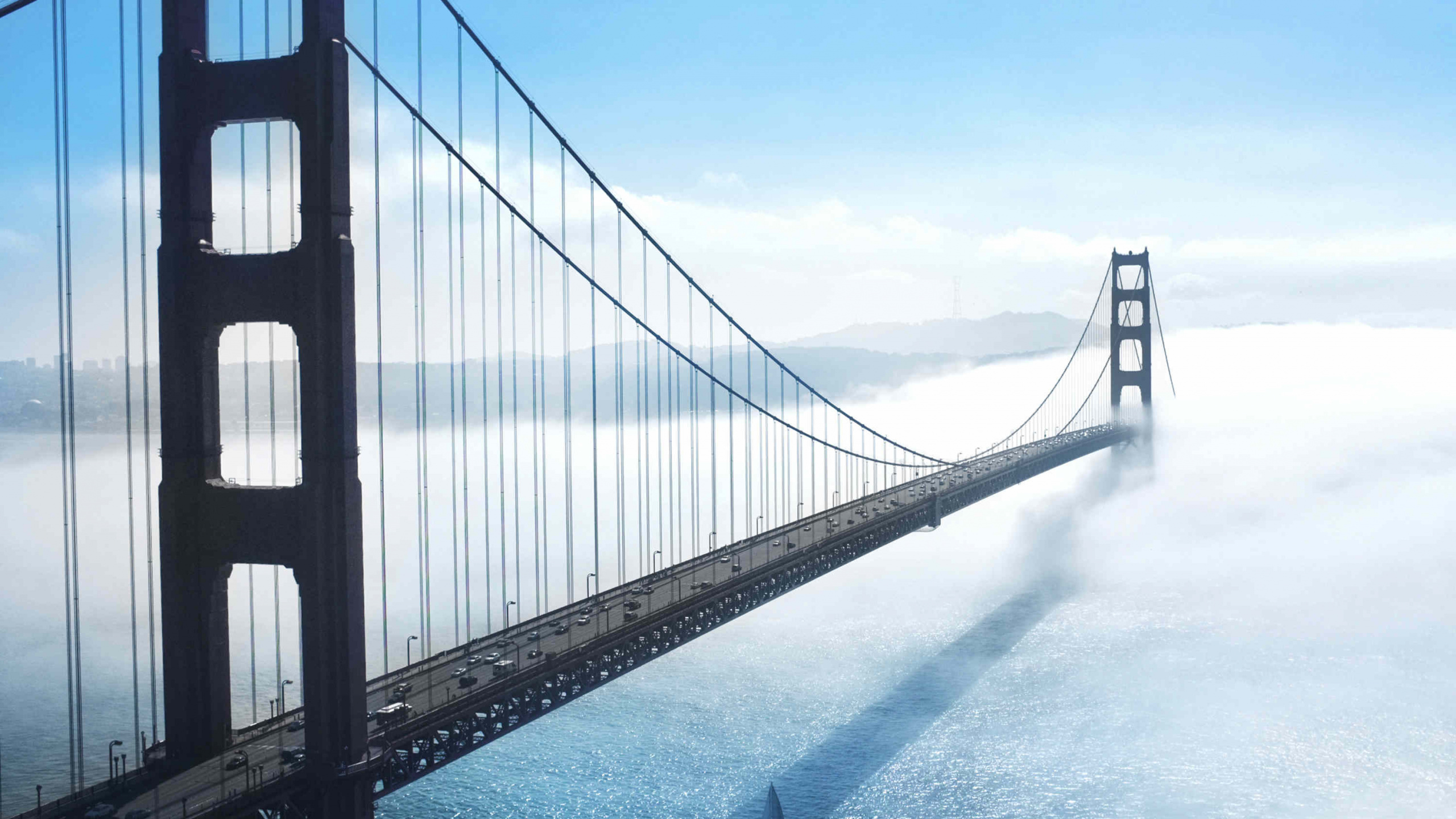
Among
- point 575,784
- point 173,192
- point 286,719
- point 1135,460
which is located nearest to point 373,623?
point 575,784

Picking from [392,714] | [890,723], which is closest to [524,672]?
[392,714]

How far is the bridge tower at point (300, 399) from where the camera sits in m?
11.5

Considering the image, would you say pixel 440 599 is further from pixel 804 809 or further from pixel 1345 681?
pixel 1345 681

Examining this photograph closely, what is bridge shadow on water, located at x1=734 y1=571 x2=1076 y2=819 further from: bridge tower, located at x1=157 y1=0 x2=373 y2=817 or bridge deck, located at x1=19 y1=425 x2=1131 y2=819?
bridge tower, located at x1=157 y1=0 x2=373 y2=817

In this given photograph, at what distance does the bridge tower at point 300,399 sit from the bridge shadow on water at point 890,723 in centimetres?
1135

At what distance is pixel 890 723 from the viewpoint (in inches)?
1034

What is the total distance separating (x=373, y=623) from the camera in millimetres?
42250

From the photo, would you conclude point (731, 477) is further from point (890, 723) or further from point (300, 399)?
point (300, 399)

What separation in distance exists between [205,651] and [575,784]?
1194 centimetres

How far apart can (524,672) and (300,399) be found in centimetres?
465

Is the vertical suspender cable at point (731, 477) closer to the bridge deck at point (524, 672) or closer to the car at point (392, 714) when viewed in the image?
the bridge deck at point (524, 672)

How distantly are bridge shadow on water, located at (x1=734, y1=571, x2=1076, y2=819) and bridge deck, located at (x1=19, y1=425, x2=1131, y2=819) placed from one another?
4135 mm

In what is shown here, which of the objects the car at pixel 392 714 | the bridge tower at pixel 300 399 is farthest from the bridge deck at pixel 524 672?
the bridge tower at pixel 300 399

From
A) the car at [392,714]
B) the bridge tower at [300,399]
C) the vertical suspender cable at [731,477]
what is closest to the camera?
the bridge tower at [300,399]
